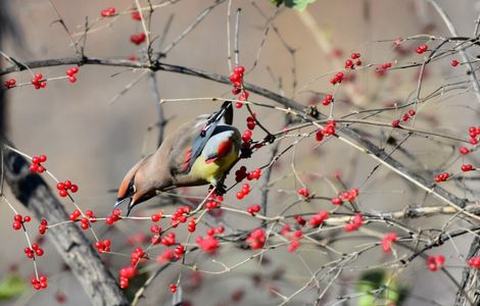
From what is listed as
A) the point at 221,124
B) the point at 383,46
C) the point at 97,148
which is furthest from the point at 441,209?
the point at 97,148

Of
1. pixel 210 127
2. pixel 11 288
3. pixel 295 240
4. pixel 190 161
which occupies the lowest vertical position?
pixel 11 288

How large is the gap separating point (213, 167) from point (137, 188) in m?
0.33

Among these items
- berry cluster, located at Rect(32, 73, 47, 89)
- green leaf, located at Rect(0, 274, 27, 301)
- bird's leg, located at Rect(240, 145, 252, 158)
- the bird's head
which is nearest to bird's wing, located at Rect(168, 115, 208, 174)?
the bird's head

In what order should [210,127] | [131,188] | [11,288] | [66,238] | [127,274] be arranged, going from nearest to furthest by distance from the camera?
[127,274]
[210,127]
[131,188]
[66,238]
[11,288]

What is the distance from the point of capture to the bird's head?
2.94m

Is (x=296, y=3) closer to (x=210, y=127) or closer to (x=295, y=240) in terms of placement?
(x=210, y=127)

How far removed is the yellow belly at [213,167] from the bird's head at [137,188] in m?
0.17

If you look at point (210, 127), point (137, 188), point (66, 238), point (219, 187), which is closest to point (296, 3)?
point (210, 127)

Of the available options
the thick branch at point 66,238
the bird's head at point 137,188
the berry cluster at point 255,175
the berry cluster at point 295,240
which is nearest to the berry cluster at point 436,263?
the berry cluster at point 295,240

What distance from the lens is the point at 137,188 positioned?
2.97 m

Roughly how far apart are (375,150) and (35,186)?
1529mm

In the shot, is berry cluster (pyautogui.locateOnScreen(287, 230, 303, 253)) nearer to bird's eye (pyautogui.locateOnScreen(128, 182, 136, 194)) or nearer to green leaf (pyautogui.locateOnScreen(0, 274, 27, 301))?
bird's eye (pyautogui.locateOnScreen(128, 182, 136, 194))

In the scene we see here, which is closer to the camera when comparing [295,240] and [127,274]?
[295,240]

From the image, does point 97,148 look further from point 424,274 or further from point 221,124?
point 221,124
